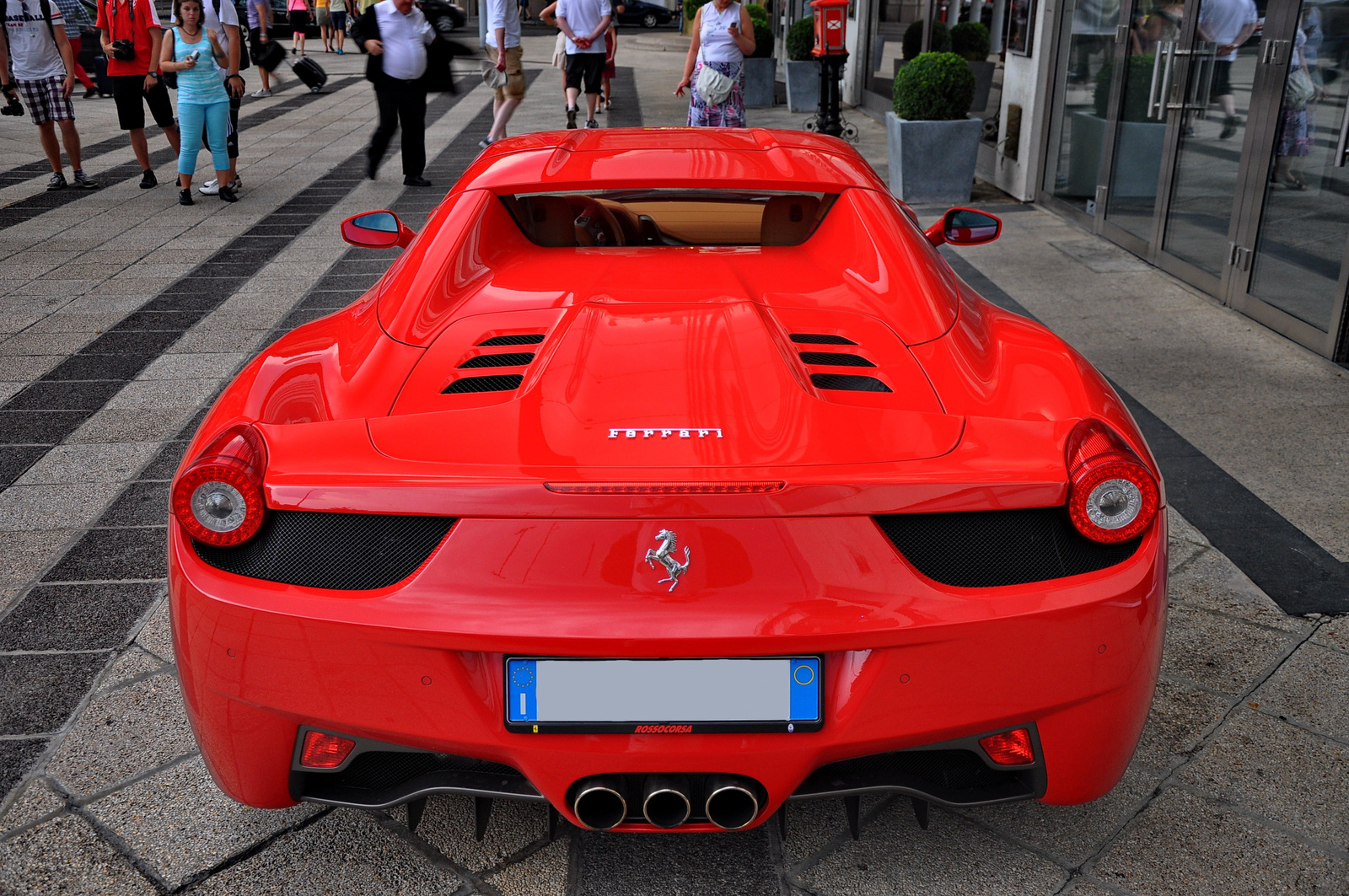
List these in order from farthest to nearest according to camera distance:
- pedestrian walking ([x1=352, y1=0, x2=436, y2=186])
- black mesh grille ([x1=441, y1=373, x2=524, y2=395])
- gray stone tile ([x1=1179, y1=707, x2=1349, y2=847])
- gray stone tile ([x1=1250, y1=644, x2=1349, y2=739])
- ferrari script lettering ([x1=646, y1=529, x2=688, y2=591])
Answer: pedestrian walking ([x1=352, y1=0, x2=436, y2=186]) → gray stone tile ([x1=1250, y1=644, x2=1349, y2=739]) → gray stone tile ([x1=1179, y1=707, x2=1349, y2=847]) → black mesh grille ([x1=441, y1=373, x2=524, y2=395]) → ferrari script lettering ([x1=646, y1=529, x2=688, y2=591])

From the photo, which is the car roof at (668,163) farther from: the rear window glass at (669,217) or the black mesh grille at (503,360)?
the black mesh grille at (503,360)

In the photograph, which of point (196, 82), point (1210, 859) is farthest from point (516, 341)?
point (196, 82)

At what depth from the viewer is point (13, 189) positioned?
400 inches

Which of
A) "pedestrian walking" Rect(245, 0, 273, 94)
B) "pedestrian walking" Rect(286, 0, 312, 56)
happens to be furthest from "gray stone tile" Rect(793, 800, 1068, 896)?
"pedestrian walking" Rect(286, 0, 312, 56)

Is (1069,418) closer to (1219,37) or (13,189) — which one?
(1219,37)

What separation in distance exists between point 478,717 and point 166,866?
893 millimetres

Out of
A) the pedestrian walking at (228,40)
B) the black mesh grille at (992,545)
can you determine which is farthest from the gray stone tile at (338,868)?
the pedestrian walking at (228,40)

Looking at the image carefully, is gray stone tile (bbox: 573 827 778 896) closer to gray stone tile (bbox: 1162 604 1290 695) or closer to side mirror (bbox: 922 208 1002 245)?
gray stone tile (bbox: 1162 604 1290 695)

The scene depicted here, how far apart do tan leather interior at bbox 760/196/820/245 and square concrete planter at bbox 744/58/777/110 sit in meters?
14.4

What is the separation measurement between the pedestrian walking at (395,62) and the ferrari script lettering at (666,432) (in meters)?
8.25

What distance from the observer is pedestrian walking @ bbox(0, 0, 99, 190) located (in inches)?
354

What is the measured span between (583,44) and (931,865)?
457 inches

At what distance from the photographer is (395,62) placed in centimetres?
920

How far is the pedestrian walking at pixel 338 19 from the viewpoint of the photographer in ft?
83.7
